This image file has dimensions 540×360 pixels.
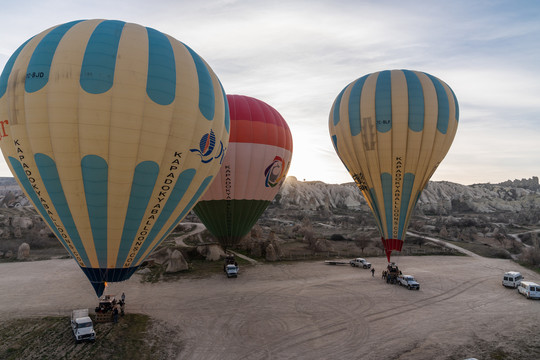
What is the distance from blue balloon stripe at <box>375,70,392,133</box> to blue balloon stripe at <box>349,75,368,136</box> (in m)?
0.98

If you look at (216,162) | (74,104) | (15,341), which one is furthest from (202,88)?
(15,341)

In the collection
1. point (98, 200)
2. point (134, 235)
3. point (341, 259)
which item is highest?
point (98, 200)

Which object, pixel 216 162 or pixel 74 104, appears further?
pixel 216 162

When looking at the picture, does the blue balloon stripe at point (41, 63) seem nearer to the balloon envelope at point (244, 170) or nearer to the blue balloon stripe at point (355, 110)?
the balloon envelope at point (244, 170)

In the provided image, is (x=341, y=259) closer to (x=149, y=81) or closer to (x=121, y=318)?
(x=121, y=318)

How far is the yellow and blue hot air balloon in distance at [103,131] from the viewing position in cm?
1034

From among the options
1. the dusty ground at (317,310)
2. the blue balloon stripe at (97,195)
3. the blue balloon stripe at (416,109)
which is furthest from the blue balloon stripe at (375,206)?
the blue balloon stripe at (97,195)

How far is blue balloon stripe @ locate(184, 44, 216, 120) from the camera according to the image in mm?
12242

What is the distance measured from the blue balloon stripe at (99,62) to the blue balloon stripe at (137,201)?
8.91 ft

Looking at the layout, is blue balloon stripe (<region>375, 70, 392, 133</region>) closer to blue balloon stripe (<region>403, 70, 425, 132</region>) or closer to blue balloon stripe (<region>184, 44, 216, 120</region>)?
blue balloon stripe (<region>403, 70, 425, 132</region>)

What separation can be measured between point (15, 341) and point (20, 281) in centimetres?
1050

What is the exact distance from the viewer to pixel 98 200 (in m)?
10.9

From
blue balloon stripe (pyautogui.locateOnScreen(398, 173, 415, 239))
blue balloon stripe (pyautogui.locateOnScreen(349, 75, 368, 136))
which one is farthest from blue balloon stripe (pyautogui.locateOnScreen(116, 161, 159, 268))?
blue balloon stripe (pyautogui.locateOnScreen(398, 173, 415, 239))

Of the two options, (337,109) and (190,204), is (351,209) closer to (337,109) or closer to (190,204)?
(337,109)
